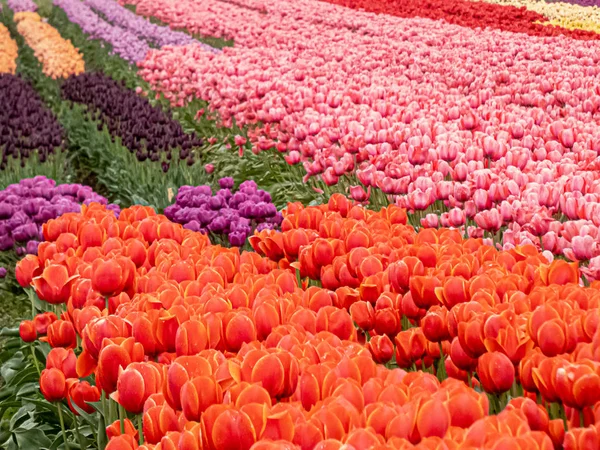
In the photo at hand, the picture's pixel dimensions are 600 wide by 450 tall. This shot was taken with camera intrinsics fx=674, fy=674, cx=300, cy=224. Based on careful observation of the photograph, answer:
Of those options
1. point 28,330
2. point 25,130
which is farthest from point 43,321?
point 25,130

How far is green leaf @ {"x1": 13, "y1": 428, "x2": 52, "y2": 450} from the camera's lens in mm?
2770

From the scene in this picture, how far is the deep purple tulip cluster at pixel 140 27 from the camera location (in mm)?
15036

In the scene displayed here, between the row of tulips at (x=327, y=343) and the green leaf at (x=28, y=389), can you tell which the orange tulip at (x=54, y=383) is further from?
the green leaf at (x=28, y=389)

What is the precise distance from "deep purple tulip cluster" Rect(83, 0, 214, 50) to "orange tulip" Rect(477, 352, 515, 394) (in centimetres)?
1235

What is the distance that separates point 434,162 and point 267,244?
1.64 meters

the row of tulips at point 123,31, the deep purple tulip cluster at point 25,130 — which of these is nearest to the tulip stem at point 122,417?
the deep purple tulip cluster at point 25,130

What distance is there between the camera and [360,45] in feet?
38.3

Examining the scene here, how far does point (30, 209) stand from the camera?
15.9 ft

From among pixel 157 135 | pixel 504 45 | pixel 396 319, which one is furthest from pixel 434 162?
pixel 504 45

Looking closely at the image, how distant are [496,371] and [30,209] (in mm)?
4055

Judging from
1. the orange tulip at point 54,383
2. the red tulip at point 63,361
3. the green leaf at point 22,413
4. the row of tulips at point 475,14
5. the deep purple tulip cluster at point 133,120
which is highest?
the row of tulips at point 475,14

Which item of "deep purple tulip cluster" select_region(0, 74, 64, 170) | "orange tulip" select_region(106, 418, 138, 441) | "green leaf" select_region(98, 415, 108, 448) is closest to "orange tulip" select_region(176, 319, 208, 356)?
"orange tulip" select_region(106, 418, 138, 441)

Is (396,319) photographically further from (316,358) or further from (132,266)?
(132,266)

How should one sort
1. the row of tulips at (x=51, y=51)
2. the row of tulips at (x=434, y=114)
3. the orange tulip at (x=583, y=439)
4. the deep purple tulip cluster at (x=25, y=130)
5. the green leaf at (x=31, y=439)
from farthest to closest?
1. the row of tulips at (x=51, y=51)
2. the deep purple tulip cluster at (x=25, y=130)
3. the row of tulips at (x=434, y=114)
4. the green leaf at (x=31, y=439)
5. the orange tulip at (x=583, y=439)
